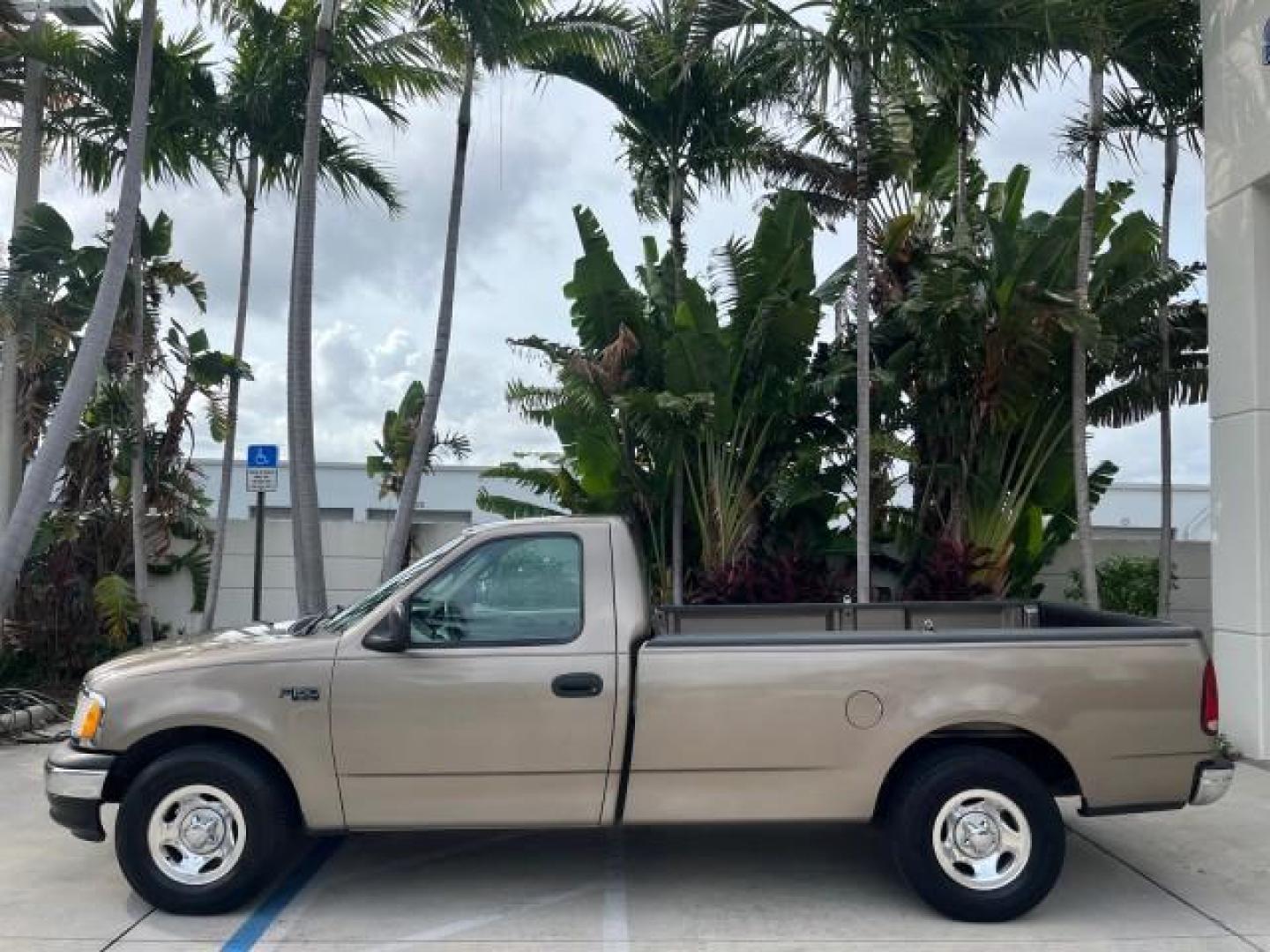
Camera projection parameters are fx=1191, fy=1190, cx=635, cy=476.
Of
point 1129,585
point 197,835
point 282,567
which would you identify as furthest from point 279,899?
point 1129,585

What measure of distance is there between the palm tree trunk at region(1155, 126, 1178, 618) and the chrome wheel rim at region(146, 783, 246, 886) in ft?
31.9

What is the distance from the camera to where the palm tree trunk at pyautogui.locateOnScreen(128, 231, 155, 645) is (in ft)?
41.9

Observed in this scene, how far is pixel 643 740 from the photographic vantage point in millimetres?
5582

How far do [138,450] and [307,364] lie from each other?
2672 millimetres

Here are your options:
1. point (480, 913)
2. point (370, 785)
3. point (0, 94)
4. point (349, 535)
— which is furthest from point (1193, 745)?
point (0, 94)

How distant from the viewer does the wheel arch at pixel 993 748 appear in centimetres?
569

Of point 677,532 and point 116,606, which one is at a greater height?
point 677,532

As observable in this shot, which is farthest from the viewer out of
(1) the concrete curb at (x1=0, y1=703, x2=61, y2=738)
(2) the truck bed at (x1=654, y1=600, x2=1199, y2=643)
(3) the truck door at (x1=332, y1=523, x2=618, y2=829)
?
(1) the concrete curb at (x1=0, y1=703, x2=61, y2=738)

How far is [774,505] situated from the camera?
1259 centimetres

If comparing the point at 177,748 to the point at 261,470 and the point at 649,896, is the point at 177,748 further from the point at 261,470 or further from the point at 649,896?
the point at 261,470

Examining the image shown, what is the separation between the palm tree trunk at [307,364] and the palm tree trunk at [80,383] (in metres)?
1.46

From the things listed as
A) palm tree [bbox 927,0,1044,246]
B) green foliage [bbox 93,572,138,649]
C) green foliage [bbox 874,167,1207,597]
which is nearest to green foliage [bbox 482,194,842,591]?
green foliage [bbox 874,167,1207,597]

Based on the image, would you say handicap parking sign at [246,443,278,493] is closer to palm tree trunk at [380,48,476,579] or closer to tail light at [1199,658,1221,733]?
palm tree trunk at [380,48,476,579]

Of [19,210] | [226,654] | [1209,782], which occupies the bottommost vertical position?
[1209,782]
